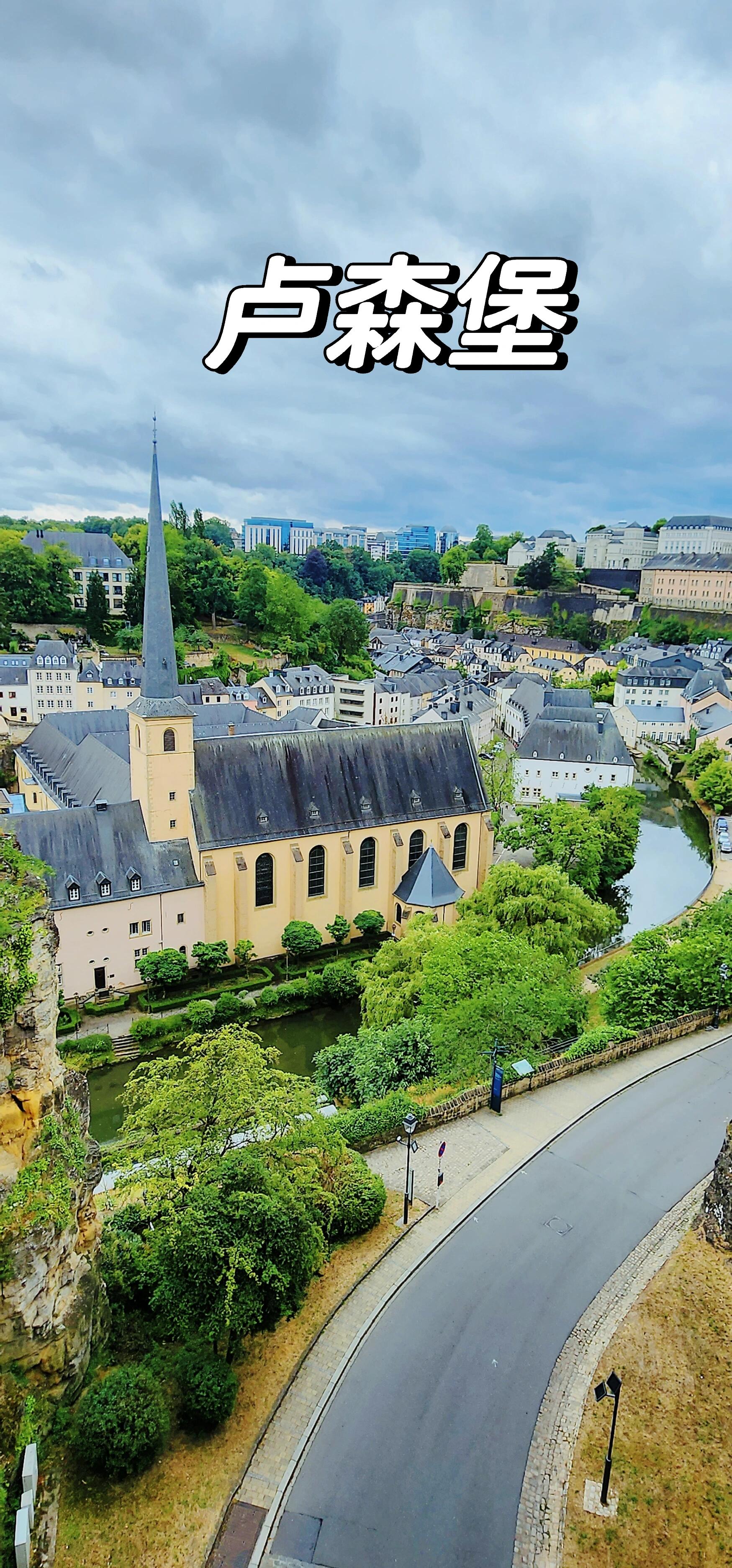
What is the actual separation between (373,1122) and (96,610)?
7574 cm

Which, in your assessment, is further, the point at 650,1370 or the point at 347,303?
the point at 347,303

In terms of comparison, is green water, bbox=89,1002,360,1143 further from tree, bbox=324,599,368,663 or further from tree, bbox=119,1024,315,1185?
tree, bbox=324,599,368,663

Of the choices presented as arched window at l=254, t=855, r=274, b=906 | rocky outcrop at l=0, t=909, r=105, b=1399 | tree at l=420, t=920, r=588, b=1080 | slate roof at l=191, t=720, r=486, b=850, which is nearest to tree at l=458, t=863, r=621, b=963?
tree at l=420, t=920, r=588, b=1080

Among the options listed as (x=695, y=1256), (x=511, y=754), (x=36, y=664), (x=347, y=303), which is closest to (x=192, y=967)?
(x=695, y=1256)

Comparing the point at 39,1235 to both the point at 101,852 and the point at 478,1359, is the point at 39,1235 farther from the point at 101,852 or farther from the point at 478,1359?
the point at 101,852

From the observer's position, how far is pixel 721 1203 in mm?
16266

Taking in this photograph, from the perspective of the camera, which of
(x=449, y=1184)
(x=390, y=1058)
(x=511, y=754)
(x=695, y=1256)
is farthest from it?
(x=511, y=754)

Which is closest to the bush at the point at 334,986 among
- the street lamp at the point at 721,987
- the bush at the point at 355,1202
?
the street lamp at the point at 721,987

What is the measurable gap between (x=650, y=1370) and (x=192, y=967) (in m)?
23.9

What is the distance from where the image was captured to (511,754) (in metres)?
62.2

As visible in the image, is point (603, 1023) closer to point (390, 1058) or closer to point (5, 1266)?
point (390, 1058)

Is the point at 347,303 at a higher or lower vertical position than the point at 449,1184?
higher

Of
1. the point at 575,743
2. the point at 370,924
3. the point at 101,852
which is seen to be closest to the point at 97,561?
the point at 575,743

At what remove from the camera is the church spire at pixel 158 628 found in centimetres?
3169
